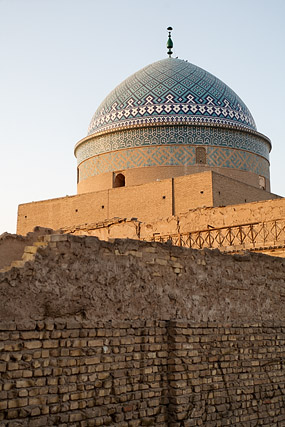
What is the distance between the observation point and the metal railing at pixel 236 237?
26.8 feet

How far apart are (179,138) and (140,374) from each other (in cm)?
1140

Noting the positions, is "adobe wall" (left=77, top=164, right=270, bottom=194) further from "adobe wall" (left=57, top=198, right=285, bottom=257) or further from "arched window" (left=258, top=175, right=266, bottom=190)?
"adobe wall" (left=57, top=198, right=285, bottom=257)

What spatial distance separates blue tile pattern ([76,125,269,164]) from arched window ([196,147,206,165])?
0.15m

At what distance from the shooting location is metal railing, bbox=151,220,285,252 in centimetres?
816

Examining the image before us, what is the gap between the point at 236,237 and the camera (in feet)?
28.8

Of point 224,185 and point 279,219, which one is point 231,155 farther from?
point 279,219

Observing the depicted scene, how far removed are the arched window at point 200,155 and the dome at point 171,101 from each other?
0.71m

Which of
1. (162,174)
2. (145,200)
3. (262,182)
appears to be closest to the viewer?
(145,200)

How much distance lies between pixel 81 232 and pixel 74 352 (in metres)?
6.38

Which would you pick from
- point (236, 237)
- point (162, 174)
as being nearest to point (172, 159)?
point (162, 174)

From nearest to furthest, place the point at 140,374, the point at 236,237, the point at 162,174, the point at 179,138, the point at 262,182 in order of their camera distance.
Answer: the point at 140,374 < the point at 236,237 < the point at 162,174 < the point at 179,138 < the point at 262,182

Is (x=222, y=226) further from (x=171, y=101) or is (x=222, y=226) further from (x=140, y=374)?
(x=171, y=101)

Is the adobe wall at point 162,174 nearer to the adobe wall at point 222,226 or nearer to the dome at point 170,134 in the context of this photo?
the dome at point 170,134

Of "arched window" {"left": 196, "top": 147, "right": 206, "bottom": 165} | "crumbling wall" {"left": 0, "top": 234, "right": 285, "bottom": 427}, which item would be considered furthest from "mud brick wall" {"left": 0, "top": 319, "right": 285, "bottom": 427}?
"arched window" {"left": 196, "top": 147, "right": 206, "bottom": 165}
